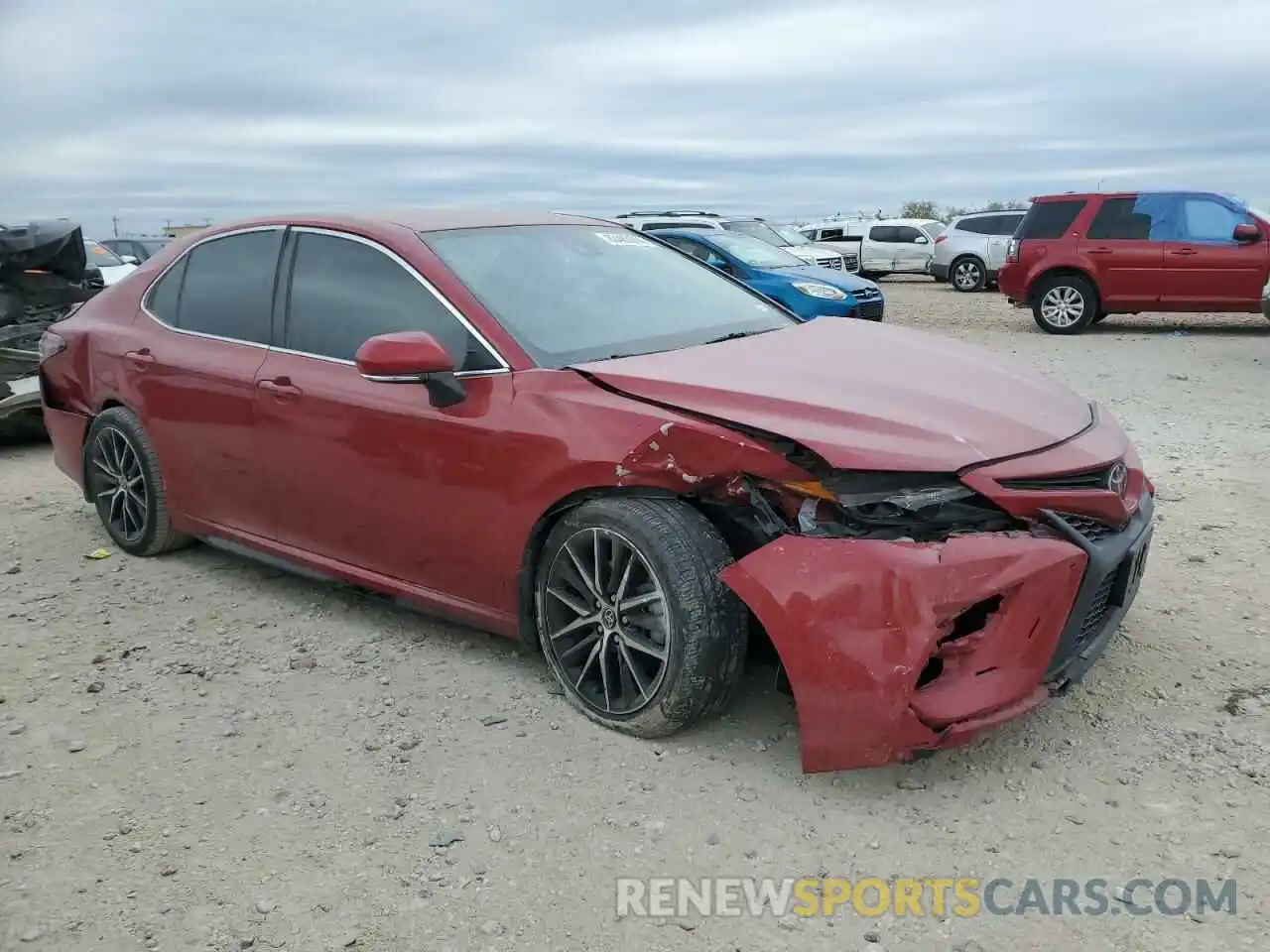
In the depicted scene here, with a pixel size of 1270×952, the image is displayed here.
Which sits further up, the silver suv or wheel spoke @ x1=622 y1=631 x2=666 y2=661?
the silver suv

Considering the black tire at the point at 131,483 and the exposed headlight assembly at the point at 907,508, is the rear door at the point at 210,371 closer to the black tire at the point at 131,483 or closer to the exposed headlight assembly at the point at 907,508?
the black tire at the point at 131,483

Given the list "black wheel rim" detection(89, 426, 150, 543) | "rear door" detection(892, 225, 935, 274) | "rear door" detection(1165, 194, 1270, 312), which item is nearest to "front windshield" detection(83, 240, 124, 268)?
"black wheel rim" detection(89, 426, 150, 543)

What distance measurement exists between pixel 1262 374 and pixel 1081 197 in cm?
479

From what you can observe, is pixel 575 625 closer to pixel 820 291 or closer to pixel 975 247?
pixel 820 291

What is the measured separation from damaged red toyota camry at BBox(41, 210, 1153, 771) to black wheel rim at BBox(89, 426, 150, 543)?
21 centimetres

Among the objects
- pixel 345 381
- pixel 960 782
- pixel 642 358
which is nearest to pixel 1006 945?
pixel 960 782

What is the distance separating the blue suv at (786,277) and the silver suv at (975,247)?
9821 millimetres

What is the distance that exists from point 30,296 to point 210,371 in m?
4.93

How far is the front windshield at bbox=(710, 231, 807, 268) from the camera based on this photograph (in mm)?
13055

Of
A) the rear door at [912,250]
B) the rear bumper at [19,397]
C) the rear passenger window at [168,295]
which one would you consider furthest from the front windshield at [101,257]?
the rear door at [912,250]

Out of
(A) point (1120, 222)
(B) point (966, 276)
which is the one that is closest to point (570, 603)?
(A) point (1120, 222)

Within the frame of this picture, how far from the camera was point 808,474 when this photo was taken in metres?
3.02

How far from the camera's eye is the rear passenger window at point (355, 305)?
372cm

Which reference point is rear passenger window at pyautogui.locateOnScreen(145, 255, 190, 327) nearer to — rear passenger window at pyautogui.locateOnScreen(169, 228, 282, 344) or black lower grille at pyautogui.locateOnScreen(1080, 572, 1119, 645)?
rear passenger window at pyautogui.locateOnScreen(169, 228, 282, 344)
